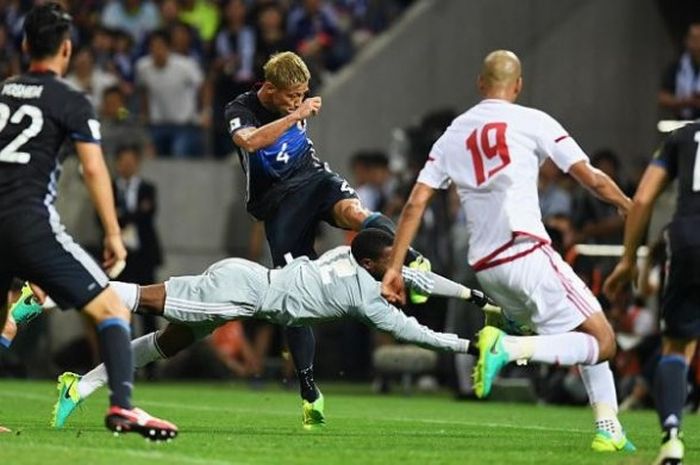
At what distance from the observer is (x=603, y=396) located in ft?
36.4

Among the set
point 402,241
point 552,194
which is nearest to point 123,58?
point 552,194

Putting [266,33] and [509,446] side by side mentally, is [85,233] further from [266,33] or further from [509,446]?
[509,446]

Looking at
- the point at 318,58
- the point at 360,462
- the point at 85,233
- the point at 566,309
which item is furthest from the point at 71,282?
the point at 318,58

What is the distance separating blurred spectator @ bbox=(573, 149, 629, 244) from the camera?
2041 cm

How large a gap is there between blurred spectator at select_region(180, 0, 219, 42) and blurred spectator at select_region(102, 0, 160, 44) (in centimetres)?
45

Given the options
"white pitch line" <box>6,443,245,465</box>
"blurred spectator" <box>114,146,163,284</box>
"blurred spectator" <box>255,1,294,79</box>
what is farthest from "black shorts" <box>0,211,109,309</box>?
"blurred spectator" <box>255,1,294,79</box>

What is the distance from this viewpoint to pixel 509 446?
1120 centimetres

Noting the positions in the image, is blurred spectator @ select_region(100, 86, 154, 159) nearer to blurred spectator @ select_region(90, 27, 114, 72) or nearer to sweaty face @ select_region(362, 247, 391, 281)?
blurred spectator @ select_region(90, 27, 114, 72)

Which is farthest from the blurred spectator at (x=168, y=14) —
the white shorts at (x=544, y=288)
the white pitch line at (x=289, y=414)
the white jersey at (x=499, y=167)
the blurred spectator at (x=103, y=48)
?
the white shorts at (x=544, y=288)

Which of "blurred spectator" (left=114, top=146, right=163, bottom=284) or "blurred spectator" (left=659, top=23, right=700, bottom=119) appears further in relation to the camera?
"blurred spectator" (left=114, top=146, right=163, bottom=284)

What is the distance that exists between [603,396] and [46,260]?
11.6 ft

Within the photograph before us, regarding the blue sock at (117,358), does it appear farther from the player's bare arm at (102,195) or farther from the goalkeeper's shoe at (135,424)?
the player's bare arm at (102,195)

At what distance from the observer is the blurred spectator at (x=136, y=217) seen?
69.9ft

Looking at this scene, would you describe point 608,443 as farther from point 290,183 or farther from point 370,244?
point 290,183
